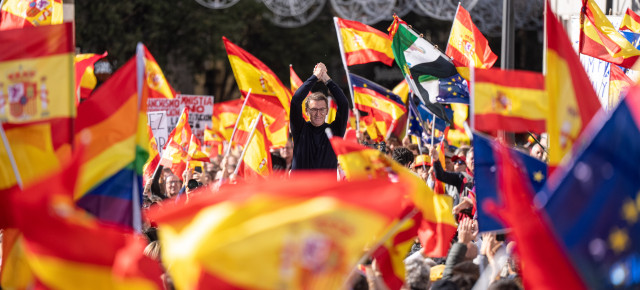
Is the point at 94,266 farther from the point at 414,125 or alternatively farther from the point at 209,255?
the point at 414,125

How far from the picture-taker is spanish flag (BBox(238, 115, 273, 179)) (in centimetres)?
1134

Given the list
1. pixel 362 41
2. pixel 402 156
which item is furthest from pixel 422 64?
pixel 362 41

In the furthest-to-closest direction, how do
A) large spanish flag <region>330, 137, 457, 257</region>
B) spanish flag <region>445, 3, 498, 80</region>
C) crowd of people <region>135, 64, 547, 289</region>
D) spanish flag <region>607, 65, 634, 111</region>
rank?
1. spanish flag <region>445, 3, 498, 80</region>
2. spanish flag <region>607, 65, 634, 111</region>
3. large spanish flag <region>330, 137, 457, 257</region>
4. crowd of people <region>135, 64, 547, 289</region>

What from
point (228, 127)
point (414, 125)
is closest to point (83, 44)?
point (228, 127)

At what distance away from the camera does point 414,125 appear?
14.6 metres

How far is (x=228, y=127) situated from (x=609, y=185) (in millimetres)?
13247

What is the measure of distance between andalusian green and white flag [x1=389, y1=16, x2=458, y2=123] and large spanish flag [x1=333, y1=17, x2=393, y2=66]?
2.49 meters

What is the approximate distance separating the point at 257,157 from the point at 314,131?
344 cm

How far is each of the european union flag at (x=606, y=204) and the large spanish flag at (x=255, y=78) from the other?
29.1 ft

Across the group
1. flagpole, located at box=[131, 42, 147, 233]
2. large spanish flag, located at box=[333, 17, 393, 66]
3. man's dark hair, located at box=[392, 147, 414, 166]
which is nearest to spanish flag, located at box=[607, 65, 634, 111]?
man's dark hair, located at box=[392, 147, 414, 166]

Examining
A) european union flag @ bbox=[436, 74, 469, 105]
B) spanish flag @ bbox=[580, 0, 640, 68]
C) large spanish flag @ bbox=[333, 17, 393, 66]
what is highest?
spanish flag @ bbox=[580, 0, 640, 68]

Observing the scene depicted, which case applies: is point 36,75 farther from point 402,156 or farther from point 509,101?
point 402,156

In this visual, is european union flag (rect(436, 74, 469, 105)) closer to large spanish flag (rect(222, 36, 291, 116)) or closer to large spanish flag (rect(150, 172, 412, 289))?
large spanish flag (rect(222, 36, 291, 116))

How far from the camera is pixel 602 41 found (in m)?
10.4
